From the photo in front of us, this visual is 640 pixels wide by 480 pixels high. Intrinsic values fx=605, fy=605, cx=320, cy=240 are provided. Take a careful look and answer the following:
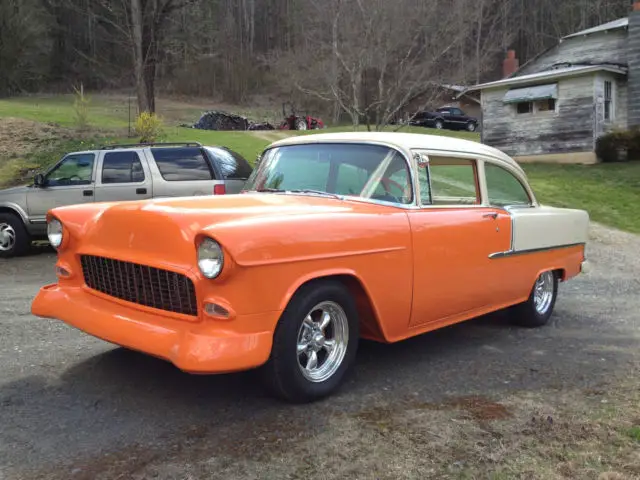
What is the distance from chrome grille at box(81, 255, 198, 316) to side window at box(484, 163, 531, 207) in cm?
292

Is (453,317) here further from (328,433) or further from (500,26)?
(500,26)

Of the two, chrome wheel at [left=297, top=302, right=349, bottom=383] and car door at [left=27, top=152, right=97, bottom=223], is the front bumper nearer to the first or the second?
chrome wheel at [left=297, top=302, right=349, bottom=383]

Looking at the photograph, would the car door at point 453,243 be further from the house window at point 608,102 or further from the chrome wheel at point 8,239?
the house window at point 608,102

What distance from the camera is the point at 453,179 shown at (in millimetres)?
5449

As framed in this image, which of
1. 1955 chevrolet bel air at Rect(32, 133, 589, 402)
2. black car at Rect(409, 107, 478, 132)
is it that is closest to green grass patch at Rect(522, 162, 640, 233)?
1955 chevrolet bel air at Rect(32, 133, 589, 402)

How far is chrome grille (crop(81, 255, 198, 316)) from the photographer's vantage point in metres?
3.46

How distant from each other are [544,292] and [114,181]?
23.1 ft

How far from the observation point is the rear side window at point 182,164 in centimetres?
984

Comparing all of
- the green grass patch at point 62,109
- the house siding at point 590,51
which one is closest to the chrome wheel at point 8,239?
the green grass patch at point 62,109

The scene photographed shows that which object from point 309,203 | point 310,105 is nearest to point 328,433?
point 309,203

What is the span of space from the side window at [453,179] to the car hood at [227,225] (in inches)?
23.7

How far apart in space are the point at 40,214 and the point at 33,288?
9.80 feet

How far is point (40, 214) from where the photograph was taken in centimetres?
998

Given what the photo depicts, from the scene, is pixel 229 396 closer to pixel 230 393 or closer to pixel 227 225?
pixel 230 393
